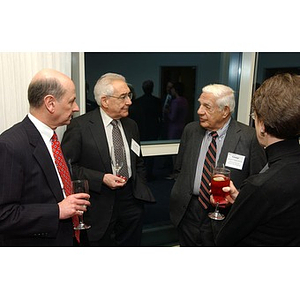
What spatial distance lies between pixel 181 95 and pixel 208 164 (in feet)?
4.29

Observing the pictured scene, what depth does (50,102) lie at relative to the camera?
1.63 meters

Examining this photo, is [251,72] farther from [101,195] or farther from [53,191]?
[53,191]

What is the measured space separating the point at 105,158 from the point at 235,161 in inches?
38.2

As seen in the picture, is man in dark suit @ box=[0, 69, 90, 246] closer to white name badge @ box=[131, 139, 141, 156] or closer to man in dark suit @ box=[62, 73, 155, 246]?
man in dark suit @ box=[62, 73, 155, 246]

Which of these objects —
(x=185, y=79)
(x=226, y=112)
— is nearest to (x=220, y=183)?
(x=226, y=112)

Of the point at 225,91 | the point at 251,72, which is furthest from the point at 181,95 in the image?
the point at 225,91

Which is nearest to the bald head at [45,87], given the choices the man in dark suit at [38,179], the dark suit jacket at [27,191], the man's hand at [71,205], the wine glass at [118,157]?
the man in dark suit at [38,179]

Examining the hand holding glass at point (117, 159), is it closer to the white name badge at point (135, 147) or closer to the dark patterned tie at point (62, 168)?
the white name badge at point (135, 147)

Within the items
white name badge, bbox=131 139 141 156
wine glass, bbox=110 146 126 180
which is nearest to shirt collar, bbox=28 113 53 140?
wine glass, bbox=110 146 126 180

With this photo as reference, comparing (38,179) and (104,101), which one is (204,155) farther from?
(38,179)

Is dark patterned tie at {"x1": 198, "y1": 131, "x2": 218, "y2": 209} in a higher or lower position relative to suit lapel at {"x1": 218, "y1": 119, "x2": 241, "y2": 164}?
lower

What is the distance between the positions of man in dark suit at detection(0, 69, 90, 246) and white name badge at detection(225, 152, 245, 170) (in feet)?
3.60

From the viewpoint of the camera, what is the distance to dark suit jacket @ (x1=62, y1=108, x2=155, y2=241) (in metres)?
2.29

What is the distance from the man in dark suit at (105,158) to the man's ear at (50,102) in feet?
2.21
